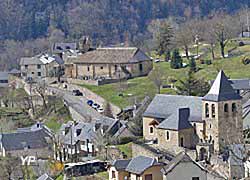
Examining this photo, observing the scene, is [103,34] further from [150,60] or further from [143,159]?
[143,159]

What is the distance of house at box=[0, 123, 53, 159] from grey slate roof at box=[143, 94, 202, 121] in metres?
9.32

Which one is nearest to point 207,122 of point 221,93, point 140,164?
point 221,93

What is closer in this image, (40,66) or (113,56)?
(113,56)

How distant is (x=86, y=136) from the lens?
42.8 m

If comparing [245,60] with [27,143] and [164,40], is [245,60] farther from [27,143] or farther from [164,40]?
[27,143]

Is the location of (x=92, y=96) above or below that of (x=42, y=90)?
above

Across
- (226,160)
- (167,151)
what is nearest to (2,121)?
(167,151)

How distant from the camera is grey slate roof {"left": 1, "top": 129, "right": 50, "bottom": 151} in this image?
47844 mm

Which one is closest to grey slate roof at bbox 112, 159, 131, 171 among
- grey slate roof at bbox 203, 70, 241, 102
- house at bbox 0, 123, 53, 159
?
grey slate roof at bbox 203, 70, 241, 102

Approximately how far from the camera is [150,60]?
60719 millimetres

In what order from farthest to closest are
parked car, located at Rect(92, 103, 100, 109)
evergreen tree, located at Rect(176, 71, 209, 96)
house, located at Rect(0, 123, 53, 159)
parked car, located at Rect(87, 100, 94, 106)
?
parked car, located at Rect(87, 100, 94, 106) → parked car, located at Rect(92, 103, 100, 109) → house, located at Rect(0, 123, 53, 159) → evergreen tree, located at Rect(176, 71, 209, 96)

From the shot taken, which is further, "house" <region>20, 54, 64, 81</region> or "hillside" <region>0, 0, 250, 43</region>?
"hillside" <region>0, 0, 250, 43</region>

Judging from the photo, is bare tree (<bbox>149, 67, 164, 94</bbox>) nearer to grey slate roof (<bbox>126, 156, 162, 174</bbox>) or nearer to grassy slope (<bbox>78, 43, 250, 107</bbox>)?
A: grassy slope (<bbox>78, 43, 250, 107</bbox>)

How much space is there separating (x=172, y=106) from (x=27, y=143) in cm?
1272
